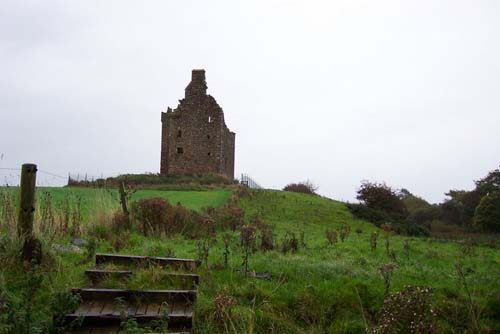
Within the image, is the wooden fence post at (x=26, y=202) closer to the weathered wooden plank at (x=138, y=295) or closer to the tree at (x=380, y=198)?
the weathered wooden plank at (x=138, y=295)

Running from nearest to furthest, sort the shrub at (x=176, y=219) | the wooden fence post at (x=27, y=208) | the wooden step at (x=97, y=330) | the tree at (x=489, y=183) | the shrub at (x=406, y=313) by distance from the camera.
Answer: the shrub at (x=406, y=313) → the wooden step at (x=97, y=330) → the wooden fence post at (x=27, y=208) → the shrub at (x=176, y=219) → the tree at (x=489, y=183)

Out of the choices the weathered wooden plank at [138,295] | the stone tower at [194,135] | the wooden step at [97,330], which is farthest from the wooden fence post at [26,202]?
the stone tower at [194,135]

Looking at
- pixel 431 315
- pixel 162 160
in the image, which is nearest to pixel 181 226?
pixel 431 315

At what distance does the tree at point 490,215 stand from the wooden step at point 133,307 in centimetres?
3052

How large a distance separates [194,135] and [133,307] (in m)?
37.3

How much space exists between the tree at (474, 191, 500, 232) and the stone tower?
835 inches

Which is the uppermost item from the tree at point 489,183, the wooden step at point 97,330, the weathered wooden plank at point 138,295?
the tree at point 489,183

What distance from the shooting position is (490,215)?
32312 mm

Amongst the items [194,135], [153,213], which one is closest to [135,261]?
[153,213]

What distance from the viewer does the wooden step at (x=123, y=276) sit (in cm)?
695

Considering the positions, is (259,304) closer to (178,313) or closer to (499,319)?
(178,313)

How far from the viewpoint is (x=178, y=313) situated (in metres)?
6.14

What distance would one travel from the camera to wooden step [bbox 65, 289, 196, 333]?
583cm

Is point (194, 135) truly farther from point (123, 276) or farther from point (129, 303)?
point (129, 303)
